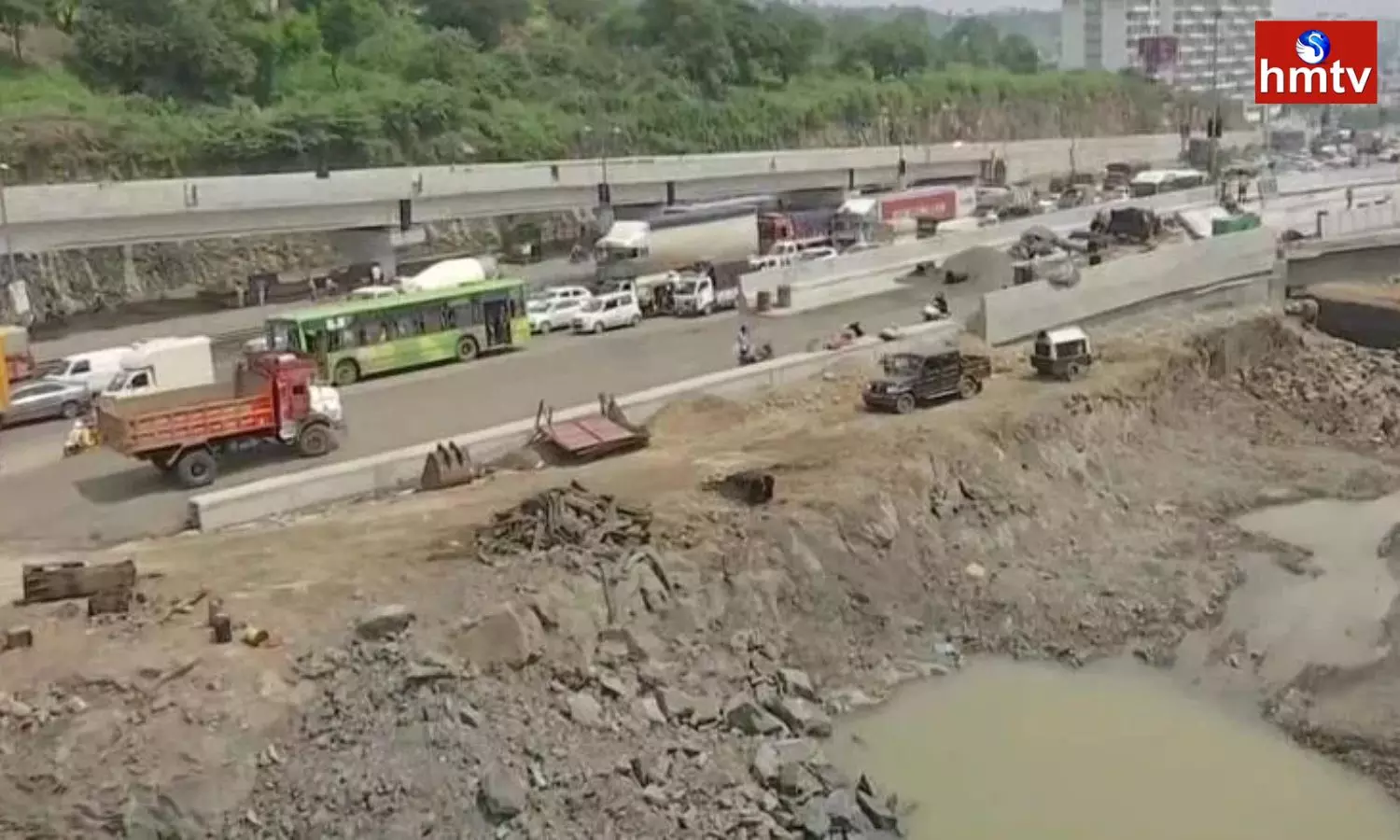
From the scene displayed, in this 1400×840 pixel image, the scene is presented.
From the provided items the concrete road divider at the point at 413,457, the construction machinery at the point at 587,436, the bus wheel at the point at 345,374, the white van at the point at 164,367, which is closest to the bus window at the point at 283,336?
the bus wheel at the point at 345,374

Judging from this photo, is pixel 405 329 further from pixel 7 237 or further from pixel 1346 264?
pixel 1346 264

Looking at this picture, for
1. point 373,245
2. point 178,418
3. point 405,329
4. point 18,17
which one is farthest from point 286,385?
point 18,17

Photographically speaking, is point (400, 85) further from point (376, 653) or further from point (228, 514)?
point (376, 653)

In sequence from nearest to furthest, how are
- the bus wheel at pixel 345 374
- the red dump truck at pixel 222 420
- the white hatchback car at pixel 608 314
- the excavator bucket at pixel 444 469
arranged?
the red dump truck at pixel 222 420 → the excavator bucket at pixel 444 469 → the bus wheel at pixel 345 374 → the white hatchback car at pixel 608 314

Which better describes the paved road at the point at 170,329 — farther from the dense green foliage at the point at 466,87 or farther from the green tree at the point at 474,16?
the green tree at the point at 474,16

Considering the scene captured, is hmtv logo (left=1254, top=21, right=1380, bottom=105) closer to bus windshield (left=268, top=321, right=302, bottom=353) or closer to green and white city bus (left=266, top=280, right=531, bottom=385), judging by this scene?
green and white city bus (left=266, top=280, right=531, bottom=385)

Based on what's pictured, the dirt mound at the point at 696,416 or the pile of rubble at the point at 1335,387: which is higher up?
the dirt mound at the point at 696,416
